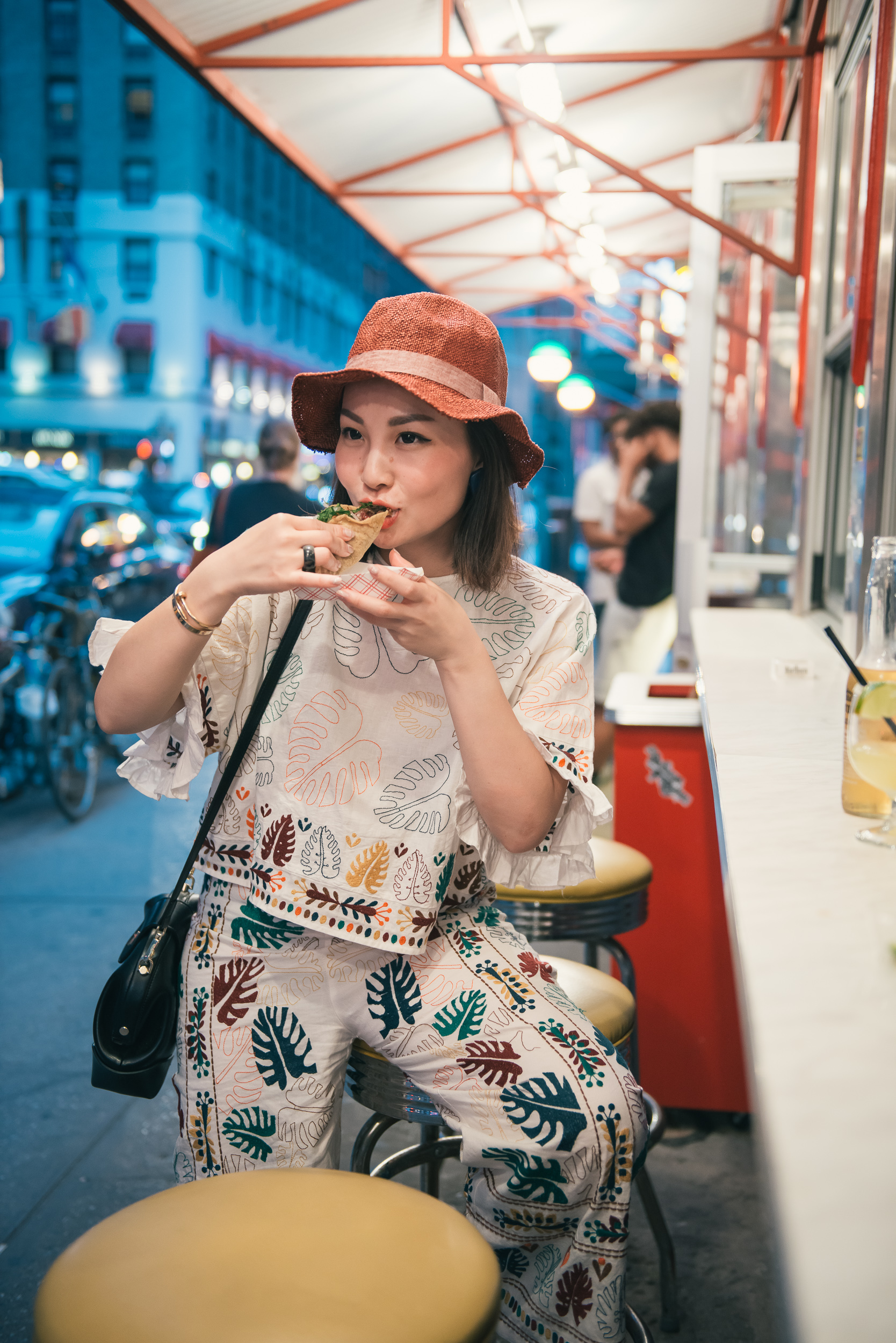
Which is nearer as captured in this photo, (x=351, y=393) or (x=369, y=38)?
(x=351, y=393)

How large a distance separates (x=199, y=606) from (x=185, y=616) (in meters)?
0.03

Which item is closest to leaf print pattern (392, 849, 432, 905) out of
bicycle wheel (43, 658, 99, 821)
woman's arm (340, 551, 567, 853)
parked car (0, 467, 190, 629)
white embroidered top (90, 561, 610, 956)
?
white embroidered top (90, 561, 610, 956)

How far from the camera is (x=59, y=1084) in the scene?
9.91 feet

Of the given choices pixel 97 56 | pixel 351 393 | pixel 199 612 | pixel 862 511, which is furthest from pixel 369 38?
pixel 97 56

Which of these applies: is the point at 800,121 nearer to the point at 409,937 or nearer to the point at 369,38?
the point at 369,38

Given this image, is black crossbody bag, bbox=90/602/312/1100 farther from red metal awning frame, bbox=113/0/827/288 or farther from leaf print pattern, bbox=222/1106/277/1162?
red metal awning frame, bbox=113/0/827/288

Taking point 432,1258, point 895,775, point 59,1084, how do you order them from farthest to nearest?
point 59,1084, point 895,775, point 432,1258

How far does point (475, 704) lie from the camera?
143cm

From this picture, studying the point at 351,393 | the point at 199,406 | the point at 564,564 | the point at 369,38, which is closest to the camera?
the point at 351,393

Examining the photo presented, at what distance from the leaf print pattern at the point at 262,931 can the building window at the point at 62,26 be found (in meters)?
10.00

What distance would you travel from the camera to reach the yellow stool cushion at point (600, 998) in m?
1.73

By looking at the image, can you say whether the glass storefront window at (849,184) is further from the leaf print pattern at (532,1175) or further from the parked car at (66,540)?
the parked car at (66,540)

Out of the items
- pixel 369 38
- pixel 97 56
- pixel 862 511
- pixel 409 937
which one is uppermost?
pixel 97 56

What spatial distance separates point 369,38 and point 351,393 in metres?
3.69
